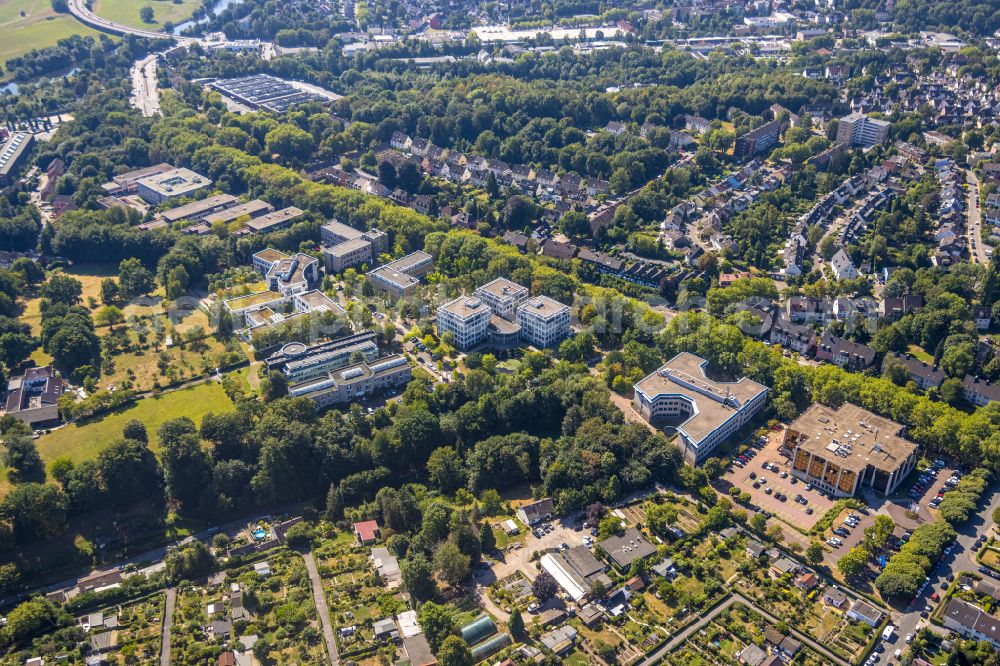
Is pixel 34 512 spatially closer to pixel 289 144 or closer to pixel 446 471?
pixel 446 471

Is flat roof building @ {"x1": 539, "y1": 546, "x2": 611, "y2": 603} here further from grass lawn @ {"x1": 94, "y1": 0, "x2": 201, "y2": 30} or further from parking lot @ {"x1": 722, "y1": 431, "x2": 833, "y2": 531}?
grass lawn @ {"x1": 94, "y1": 0, "x2": 201, "y2": 30}

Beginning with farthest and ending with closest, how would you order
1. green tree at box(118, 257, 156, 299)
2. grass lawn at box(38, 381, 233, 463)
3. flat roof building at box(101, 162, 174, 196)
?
flat roof building at box(101, 162, 174, 196) → green tree at box(118, 257, 156, 299) → grass lawn at box(38, 381, 233, 463)

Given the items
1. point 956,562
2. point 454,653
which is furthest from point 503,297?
point 956,562

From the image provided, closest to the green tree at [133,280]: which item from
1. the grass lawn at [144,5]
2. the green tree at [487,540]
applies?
the green tree at [487,540]

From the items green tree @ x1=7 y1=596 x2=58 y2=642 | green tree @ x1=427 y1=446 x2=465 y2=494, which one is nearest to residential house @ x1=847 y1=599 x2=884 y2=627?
green tree @ x1=427 y1=446 x2=465 y2=494

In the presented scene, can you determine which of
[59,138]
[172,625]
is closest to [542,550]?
[172,625]

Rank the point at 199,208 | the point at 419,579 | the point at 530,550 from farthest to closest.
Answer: the point at 199,208
the point at 530,550
the point at 419,579

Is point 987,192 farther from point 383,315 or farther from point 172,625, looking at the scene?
point 172,625
